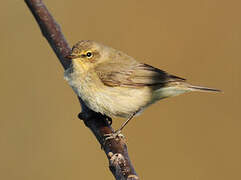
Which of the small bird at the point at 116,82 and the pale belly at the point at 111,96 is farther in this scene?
the small bird at the point at 116,82

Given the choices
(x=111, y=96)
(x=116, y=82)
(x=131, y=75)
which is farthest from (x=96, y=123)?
(x=131, y=75)

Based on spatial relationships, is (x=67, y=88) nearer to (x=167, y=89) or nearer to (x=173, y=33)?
(x=173, y=33)

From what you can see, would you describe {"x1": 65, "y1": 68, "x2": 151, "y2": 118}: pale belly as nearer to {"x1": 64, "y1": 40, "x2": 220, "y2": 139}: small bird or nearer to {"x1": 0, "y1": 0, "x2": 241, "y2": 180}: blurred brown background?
{"x1": 64, "y1": 40, "x2": 220, "y2": 139}: small bird

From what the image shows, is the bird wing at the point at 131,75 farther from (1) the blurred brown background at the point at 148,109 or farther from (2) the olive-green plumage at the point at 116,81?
(1) the blurred brown background at the point at 148,109

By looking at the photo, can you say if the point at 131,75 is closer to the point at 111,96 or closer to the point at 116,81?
the point at 116,81

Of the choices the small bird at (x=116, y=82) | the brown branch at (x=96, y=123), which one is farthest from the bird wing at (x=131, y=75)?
the brown branch at (x=96, y=123)

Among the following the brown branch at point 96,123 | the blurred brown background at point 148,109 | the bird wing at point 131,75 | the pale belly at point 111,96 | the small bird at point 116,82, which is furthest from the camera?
the blurred brown background at point 148,109
